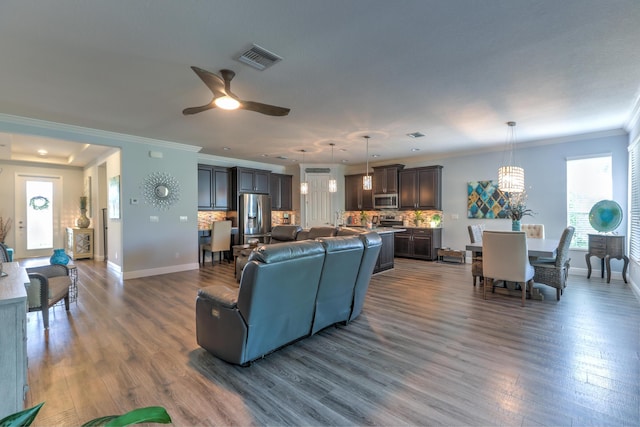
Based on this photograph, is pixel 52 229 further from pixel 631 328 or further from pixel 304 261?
pixel 631 328

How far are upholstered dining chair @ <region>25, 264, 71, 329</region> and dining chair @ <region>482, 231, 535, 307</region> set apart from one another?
5.30m

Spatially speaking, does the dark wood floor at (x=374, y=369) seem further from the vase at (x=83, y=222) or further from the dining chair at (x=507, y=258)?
the vase at (x=83, y=222)

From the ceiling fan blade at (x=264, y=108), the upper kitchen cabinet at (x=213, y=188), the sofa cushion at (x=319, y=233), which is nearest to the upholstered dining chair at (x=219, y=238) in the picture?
the upper kitchen cabinet at (x=213, y=188)

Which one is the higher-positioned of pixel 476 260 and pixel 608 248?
pixel 608 248

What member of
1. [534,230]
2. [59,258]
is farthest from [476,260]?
[59,258]

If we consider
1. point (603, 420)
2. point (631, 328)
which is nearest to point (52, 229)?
point (603, 420)

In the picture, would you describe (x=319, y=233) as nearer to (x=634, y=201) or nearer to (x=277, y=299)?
(x=277, y=299)

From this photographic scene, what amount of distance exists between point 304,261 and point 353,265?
783 mm

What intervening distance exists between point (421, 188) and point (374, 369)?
6.20m

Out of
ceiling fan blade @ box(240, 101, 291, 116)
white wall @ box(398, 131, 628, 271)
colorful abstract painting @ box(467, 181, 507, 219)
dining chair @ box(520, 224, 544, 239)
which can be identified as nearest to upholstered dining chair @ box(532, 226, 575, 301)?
dining chair @ box(520, 224, 544, 239)

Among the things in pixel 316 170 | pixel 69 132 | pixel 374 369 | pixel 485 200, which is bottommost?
pixel 374 369

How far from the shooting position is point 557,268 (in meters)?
4.20

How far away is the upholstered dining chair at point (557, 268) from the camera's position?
13.5 feet

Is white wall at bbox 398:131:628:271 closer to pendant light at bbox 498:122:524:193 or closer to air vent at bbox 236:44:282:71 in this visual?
pendant light at bbox 498:122:524:193
